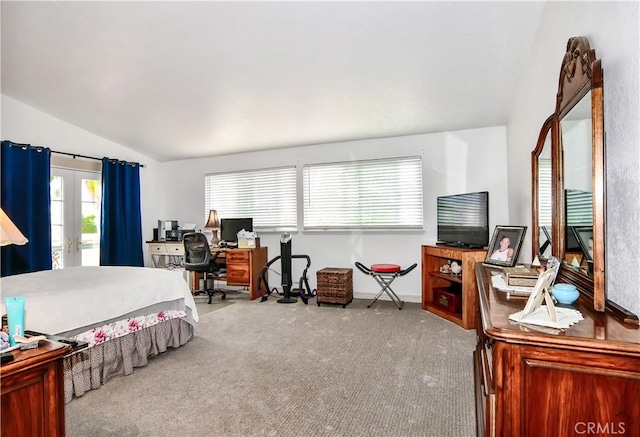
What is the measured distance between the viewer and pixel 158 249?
19.7ft

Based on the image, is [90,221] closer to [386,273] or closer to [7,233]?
[7,233]

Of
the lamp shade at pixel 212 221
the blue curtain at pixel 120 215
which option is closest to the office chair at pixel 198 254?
the lamp shade at pixel 212 221

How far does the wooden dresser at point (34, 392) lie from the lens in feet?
3.78

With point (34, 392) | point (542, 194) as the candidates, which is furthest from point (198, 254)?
point (542, 194)

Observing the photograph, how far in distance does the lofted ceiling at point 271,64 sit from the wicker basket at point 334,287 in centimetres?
193

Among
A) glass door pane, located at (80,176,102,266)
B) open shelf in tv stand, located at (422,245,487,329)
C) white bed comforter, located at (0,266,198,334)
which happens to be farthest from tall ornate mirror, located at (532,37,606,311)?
glass door pane, located at (80,176,102,266)

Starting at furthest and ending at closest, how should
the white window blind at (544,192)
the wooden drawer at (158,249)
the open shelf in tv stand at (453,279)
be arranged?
the wooden drawer at (158,249)
the open shelf in tv stand at (453,279)
the white window blind at (544,192)

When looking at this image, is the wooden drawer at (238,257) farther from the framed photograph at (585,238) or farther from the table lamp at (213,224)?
the framed photograph at (585,238)

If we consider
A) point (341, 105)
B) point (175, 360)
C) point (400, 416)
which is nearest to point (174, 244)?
point (175, 360)

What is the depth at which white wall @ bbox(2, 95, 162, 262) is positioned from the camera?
14.2 feet

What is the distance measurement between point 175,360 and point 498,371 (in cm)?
266

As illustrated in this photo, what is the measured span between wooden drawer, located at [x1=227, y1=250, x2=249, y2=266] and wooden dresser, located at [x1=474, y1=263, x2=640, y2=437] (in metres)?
4.44

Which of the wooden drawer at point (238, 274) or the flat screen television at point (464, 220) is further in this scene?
the wooden drawer at point (238, 274)

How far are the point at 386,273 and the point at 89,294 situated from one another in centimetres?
324
